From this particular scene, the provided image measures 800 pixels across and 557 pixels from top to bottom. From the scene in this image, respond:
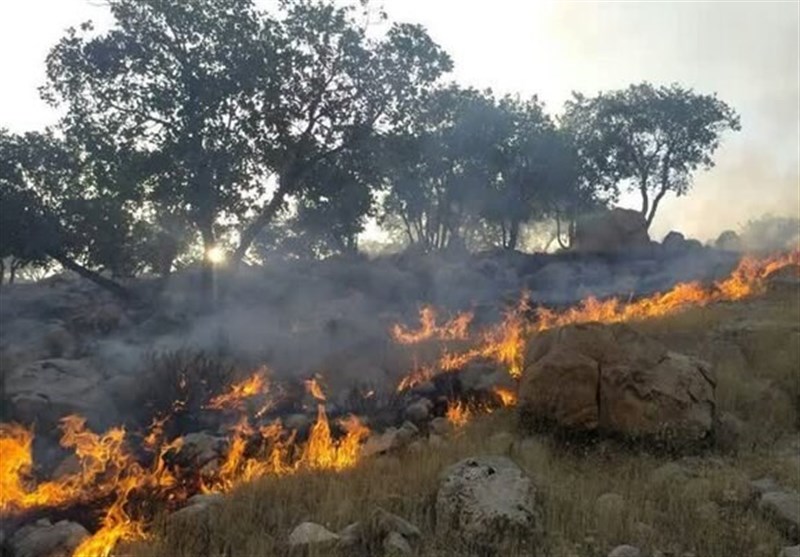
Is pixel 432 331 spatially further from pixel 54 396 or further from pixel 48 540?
pixel 48 540

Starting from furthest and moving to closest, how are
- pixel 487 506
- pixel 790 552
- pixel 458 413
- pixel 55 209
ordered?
pixel 55 209 < pixel 458 413 < pixel 487 506 < pixel 790 552

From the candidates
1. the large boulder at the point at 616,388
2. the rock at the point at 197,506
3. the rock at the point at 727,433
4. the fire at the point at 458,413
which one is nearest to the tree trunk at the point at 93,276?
the fire at the point at 458,413

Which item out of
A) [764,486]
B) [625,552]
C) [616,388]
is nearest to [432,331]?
[616,388]

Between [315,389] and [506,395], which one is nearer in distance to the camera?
[506,395]

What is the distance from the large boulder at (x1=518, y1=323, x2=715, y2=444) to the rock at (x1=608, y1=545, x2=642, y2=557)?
10.0 ft

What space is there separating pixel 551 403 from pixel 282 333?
1033 cm

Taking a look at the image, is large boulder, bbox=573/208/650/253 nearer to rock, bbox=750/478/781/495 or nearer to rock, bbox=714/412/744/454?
rock, bbox=714/412/744/454

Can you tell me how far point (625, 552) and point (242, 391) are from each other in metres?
8.14

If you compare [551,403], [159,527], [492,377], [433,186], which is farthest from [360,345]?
[433,186]

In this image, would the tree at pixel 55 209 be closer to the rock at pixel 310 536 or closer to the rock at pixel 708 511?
the rock at pixel 310 536

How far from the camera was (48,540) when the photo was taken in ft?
21.2

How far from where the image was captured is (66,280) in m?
29.5

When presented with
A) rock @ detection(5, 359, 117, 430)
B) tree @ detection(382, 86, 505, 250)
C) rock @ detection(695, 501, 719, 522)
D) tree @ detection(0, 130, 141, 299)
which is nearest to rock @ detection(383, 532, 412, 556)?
rock @ detection(695, 501, 719, 522)

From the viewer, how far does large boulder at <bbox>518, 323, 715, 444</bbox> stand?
9.21 m
